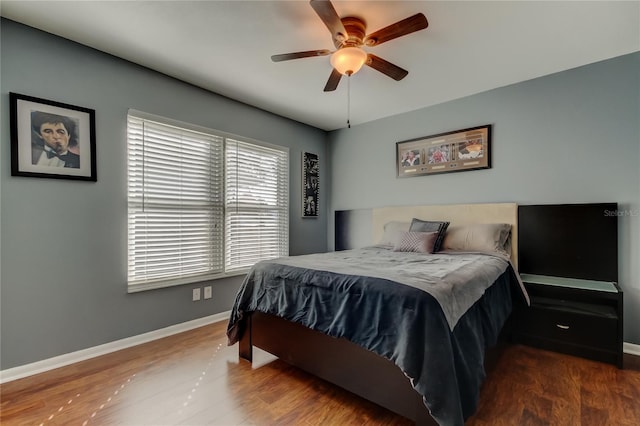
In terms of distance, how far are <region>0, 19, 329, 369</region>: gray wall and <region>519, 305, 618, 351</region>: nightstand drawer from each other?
10.5ft

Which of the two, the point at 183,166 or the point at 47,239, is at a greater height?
the point at 183,166

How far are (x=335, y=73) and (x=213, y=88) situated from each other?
1533 mm

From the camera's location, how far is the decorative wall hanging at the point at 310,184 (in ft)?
14.0

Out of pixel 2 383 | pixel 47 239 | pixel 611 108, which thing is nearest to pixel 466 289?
pixel 611 108

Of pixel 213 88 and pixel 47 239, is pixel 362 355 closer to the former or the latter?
pixel 47 239

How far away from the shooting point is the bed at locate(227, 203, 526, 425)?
1.35m

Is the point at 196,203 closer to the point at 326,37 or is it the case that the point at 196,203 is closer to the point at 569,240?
the point at 326,37

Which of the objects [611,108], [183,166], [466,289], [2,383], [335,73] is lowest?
[2,383]

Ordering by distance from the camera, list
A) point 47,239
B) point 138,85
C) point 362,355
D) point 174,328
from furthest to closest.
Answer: point 174,328
point 138,85
point 47,239
point 362,355

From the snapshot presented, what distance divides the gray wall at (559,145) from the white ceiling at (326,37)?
20 cm

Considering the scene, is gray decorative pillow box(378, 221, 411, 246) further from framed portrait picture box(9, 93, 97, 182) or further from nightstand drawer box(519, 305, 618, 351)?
framed portrait picture box(9, 93, 97, 182)

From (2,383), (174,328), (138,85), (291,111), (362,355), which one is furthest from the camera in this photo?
(291,111)

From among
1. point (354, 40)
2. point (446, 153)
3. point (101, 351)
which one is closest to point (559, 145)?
point (446, 153)

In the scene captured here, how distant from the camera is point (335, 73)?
89.4 inches
